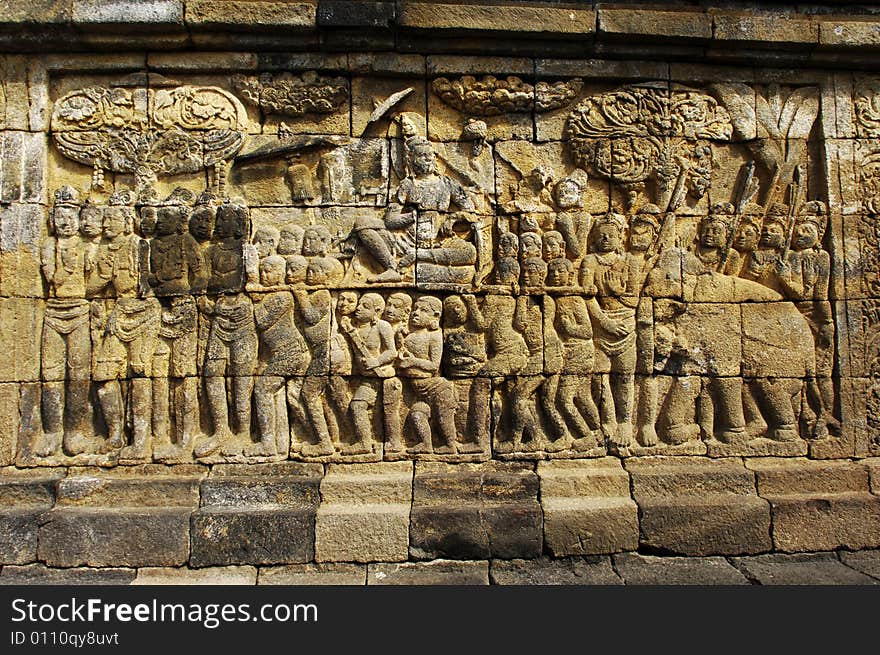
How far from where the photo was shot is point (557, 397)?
5.71 m

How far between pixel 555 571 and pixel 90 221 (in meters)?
4.64

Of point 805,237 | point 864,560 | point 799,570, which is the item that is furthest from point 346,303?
point 864,560

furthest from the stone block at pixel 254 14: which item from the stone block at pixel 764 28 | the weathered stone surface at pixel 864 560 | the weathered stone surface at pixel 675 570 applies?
the weathered stone surface at pixel 864 560

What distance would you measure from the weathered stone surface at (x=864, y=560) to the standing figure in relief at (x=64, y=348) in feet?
20.1

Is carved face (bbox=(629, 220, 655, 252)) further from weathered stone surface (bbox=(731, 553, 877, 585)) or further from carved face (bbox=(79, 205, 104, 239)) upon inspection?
carved face (bbox=(79, 205, 104, 239))

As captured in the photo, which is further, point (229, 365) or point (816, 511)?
point (229, 365)

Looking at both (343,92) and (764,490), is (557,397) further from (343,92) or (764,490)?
(343,92)

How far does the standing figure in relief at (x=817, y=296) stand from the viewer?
5793 millimetres

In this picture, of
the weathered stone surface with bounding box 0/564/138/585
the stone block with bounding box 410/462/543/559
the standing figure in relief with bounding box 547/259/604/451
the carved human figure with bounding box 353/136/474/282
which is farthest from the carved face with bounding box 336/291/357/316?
the weathered stone surface with bounding box 0/564/138/585

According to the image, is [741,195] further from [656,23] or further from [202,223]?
[202,223]

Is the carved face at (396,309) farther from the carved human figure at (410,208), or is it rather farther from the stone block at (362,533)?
the stone block at (362,533)

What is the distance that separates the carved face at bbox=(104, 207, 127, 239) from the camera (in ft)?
18.3

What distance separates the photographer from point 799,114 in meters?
5.92

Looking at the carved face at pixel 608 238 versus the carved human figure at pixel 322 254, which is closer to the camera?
the carved human figure at pixel 322 254
